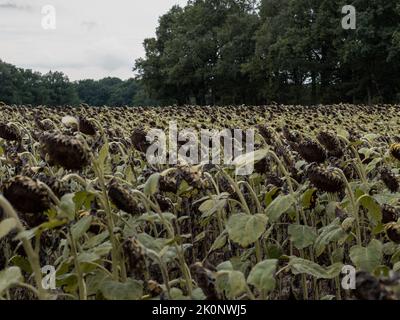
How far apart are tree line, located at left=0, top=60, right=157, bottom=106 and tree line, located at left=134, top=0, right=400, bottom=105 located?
7.61 metres

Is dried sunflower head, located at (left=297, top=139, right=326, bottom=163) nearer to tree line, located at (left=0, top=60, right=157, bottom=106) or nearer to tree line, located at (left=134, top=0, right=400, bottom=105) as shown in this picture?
tree line, located at (left=134, top=0, right=400, bottom=105)

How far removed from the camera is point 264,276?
6.79 ft

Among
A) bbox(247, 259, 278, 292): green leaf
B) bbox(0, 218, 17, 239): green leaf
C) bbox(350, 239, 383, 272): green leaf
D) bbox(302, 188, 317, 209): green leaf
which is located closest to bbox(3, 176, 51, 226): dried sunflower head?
bbox(0, 218, 17, 239): green leaf

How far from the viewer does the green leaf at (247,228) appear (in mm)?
2439

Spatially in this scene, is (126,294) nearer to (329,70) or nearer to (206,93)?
(329,70)

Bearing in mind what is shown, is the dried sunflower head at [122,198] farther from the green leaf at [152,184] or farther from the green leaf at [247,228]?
the green leaf at [247,228]

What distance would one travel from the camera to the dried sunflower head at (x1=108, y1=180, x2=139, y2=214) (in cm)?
226

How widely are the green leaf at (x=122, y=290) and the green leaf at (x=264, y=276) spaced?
378mm

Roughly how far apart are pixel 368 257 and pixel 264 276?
72 centimetres

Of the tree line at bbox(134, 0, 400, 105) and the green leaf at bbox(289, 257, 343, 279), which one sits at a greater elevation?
the tree line at bbox(134, 0, 400, 105)

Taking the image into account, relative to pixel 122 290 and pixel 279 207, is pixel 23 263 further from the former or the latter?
pixel 279 207
